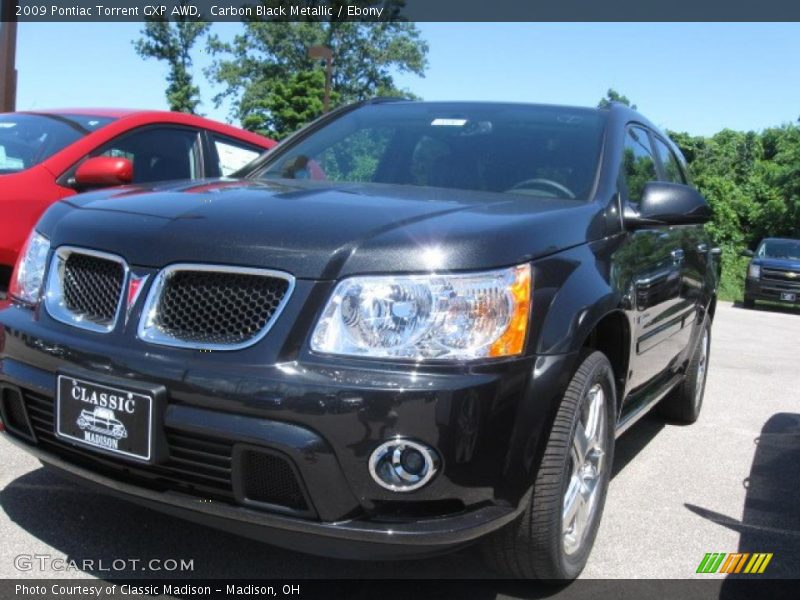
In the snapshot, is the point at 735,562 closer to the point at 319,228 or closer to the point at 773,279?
the point at 319,228

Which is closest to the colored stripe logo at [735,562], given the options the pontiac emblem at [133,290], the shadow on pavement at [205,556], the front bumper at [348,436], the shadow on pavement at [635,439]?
the shadow on pavement at [205,556]

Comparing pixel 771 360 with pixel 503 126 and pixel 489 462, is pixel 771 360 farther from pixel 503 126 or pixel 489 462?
pixel 489 462

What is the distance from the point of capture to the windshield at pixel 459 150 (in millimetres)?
3402

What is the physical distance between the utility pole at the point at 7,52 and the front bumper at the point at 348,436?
24.6 ft

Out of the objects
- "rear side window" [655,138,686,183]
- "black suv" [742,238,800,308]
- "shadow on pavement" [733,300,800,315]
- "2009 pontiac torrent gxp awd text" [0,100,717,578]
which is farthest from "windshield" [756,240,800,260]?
"2009 pontiac torrent gxp awd text" [0,100,717,578]

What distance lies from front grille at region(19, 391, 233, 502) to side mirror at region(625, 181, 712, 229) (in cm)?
178

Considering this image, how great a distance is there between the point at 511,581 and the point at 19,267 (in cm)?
202

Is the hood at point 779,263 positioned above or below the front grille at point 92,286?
below

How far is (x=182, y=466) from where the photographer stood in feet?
7.78

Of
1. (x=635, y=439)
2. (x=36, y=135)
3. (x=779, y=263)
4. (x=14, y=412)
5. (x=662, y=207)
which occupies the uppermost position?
(x=662, y=207)

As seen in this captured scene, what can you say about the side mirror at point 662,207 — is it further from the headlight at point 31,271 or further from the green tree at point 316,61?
the green tree at point 316,61

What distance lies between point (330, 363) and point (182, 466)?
0.52 meters

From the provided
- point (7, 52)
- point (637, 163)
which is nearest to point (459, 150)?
point (637, 163)

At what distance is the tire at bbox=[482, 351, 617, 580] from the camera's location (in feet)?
8.26
